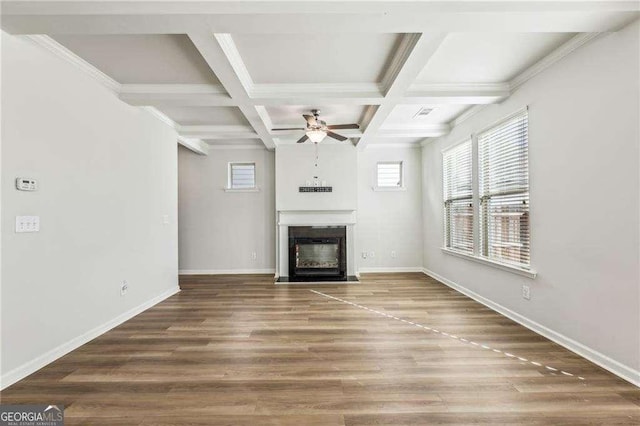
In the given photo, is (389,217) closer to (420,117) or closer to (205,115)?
(420,117)

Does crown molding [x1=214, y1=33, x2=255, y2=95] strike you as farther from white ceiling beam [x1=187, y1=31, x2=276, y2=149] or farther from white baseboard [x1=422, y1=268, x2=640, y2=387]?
white baseboard [x1=422, y1=268, x2=640, y2=387]

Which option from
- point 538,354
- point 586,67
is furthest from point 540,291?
point 586,67

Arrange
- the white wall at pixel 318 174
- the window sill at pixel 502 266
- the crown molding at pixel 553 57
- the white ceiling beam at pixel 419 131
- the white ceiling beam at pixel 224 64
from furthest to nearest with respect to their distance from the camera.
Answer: the white wall at pixel 318 174 < the white ceiling beam at pixel 419 131 < the window sill at pixel 502 266 < the crown molding at pixel 553 57 < the white ceiling beam at pixel 224 64

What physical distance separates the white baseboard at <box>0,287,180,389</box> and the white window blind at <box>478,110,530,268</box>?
14.5 feet

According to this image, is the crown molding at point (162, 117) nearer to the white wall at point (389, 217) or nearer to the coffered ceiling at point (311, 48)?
the coffered ceiling at point (311, 48)

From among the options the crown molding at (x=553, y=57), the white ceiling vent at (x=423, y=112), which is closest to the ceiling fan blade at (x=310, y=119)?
the white ceiling vent at (x=423, y=112)

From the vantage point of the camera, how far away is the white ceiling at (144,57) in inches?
99.5

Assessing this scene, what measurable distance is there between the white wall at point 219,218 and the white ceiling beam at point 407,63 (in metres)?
3.40

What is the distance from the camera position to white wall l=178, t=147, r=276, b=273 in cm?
629

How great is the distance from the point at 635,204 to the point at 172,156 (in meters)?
5.23

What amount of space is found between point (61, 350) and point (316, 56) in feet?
11.0

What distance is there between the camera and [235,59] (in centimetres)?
277

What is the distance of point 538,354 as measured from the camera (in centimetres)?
257

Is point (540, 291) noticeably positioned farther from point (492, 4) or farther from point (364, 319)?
point (492, 4)
